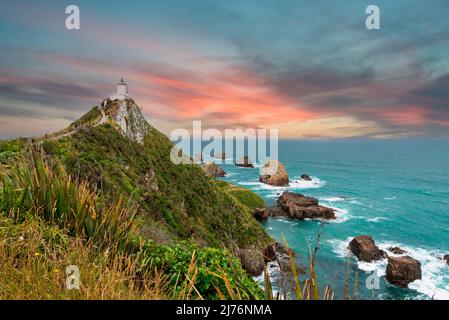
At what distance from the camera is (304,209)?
48562mm

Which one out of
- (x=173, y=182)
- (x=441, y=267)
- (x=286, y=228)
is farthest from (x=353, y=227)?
(x=173, y=182)

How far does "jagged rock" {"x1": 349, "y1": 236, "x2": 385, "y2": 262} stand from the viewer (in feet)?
104

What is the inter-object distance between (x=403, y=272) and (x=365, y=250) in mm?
4885

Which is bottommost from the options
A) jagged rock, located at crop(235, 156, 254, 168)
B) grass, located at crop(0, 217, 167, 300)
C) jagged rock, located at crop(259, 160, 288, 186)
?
jagged rock, located at crop(259, 160, 288, 186)

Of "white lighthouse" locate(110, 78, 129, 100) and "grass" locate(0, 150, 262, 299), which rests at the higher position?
"white lighthouse" locate(110, 78, 129, 100)

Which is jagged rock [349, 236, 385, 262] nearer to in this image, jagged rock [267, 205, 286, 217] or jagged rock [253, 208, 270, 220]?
jagged rock [253, 208, 270, 220]

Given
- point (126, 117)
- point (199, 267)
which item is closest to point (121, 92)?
point (126, 117)

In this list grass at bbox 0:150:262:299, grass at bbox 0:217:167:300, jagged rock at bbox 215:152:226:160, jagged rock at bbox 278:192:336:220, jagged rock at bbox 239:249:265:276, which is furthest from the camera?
jagged rock at bbox 215:152:226:160

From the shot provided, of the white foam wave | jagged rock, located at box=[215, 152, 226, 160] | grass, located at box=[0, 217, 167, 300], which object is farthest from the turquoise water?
jagged rock, located at box=[215, 152, 226, 160]

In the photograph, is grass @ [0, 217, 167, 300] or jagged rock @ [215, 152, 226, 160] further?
jagged rock @ [215, 152, 226, 160]

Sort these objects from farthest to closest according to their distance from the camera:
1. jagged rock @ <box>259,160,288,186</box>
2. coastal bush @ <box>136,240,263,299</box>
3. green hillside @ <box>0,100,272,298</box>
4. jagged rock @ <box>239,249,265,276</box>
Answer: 1. jagged rock @ <box>259,160,288,186</box>
2. jagged rock @ <box>239,249,265,276</box>
3. coastal bush @ <box>136,240,263,299</box>
4. green hillside @ <box>0,100,272,298</box>

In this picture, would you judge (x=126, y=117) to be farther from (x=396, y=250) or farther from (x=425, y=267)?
(x=425, y=267)

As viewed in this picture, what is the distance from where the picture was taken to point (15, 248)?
11.8ft

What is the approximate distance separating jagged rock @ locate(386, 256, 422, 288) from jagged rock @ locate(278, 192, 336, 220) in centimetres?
1772
